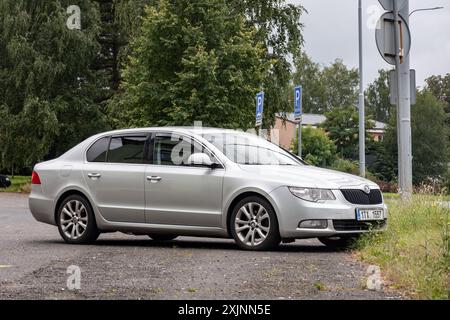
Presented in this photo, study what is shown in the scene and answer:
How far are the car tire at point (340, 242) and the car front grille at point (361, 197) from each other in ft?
1.64

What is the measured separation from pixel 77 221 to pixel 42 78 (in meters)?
25.6

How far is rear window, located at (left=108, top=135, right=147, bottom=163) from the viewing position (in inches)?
473

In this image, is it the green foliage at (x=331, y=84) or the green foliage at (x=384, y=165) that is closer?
the green foliage at (x=384, y=165)

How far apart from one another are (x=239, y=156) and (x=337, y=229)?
1.66 metres

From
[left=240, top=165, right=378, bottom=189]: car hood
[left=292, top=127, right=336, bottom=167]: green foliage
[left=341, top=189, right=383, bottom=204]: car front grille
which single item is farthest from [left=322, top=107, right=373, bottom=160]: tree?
[left=240, top=165, right=378, bottom=189]: car hood

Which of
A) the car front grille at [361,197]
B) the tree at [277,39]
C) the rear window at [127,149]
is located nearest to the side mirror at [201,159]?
the rear window at [127,149]

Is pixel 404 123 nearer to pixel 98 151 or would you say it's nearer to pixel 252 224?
pixel 252 224

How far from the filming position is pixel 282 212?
10648mm

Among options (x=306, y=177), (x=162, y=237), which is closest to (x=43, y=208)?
(x=162, y=237)

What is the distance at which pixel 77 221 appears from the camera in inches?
480

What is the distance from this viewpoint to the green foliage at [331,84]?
122 metres

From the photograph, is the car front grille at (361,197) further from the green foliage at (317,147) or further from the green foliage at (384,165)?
the green foliage at (384,165)

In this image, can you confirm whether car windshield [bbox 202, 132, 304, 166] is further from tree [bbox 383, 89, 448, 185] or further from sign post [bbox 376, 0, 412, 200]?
tree [bbox 383, 89, 448, 185]
